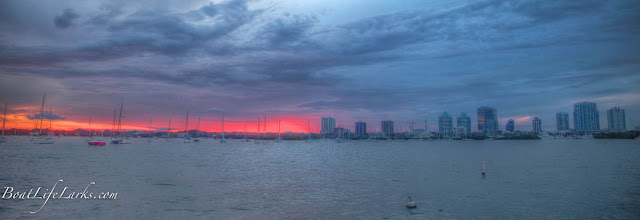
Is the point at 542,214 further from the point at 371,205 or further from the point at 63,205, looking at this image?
the point at 63,205

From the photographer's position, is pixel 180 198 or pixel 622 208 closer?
pixel 622 208

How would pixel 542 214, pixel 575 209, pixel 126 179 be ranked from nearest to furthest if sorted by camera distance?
pixel 542 214 → pixel 575 209 → pixel 126 179

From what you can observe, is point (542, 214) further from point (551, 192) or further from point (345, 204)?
point (345, 204)

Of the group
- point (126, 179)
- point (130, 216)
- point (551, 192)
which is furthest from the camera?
point (126, 179)

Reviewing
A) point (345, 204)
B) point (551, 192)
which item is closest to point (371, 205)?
point (345, 204)

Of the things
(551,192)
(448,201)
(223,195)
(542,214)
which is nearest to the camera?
(542,214)

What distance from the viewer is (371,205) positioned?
31.7 m

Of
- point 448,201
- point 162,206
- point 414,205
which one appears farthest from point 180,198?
point 448,201

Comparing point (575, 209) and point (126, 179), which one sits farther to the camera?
point (126, 179)

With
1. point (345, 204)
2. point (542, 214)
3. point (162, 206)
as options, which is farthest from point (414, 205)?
point (162, 206)

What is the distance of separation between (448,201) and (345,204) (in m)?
9.78

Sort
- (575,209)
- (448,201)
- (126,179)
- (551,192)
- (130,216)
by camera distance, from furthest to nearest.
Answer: (126,179) → (551,192) → (448,201) → (575,209) → (130,216)

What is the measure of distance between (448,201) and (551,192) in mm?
14403

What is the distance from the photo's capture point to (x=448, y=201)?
33.3 metres
